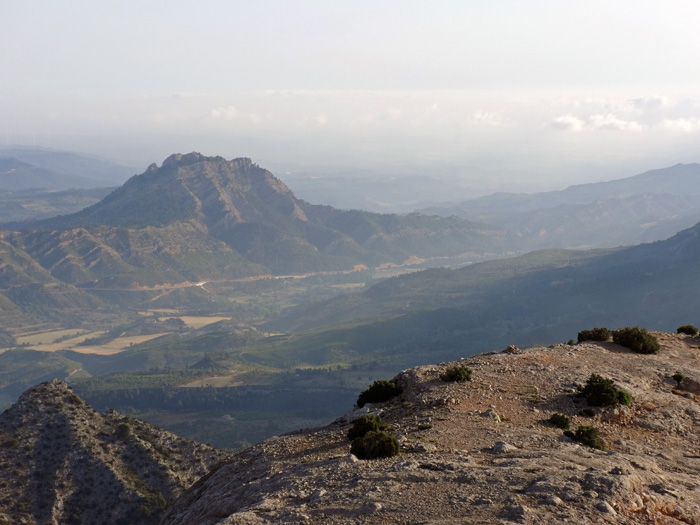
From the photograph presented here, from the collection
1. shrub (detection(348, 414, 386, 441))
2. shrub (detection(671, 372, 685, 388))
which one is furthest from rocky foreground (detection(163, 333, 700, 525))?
shrub (detection(348, 414, 386, 441))

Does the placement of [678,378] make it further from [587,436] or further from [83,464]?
[83,464]

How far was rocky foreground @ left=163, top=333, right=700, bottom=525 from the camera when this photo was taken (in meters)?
23.9

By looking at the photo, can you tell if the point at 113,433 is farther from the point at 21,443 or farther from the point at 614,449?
the point at 614,449

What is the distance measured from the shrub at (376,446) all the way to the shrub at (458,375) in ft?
35.7

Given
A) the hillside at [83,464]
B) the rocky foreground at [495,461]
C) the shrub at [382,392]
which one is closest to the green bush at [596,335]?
the rocky foreground at [495,461]

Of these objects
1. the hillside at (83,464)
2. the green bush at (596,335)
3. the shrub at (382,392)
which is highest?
the green bush at (596,335)

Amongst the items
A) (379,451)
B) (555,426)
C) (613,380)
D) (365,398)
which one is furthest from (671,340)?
(379,451)

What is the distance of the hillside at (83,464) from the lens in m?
67.9

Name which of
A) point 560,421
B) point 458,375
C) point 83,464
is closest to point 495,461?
point 560,421

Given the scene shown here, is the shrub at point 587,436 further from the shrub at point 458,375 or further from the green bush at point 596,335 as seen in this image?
the green bush at point 596,335

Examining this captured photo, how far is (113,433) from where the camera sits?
81.0 meters

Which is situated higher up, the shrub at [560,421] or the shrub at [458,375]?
the shrub at [458,375]

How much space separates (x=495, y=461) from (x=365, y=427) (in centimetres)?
724

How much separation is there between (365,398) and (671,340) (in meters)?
30.3
